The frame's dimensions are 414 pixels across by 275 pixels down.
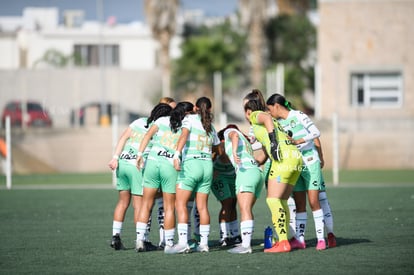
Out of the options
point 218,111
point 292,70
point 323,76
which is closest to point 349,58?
point 323,76

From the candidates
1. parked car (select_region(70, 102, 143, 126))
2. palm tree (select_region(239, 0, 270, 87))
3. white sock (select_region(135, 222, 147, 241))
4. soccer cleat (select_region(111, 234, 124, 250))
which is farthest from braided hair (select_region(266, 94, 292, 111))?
palm tree (select_region(239, 0, 270, 87))

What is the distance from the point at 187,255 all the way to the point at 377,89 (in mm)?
32468

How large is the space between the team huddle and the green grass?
372 mm

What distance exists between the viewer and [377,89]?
44.0 m

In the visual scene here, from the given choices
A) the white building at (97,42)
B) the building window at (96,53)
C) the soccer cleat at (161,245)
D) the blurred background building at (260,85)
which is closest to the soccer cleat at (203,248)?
the soccer cleat at (161,245)

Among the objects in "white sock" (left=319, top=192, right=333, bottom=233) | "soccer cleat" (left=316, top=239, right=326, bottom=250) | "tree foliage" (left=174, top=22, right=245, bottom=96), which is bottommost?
"soccer cleat" (left=316, top=239, right=326, bottom=250)

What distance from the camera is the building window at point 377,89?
4378 centimetres

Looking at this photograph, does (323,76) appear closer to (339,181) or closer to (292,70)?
(292,70)

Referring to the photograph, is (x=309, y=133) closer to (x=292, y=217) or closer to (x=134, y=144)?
(x=292, y=217)

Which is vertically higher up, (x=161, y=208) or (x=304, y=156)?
(x=304, y=156)

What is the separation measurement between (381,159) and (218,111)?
728 centimetres

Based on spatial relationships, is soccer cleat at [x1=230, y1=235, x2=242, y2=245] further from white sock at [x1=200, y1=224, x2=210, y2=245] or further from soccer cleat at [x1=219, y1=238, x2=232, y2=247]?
white sock at [x1=200, y1=224, x2=210, y2=245]

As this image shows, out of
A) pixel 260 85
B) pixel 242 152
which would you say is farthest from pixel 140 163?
pixel 260 85

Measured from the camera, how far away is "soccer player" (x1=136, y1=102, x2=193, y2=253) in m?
12.9
